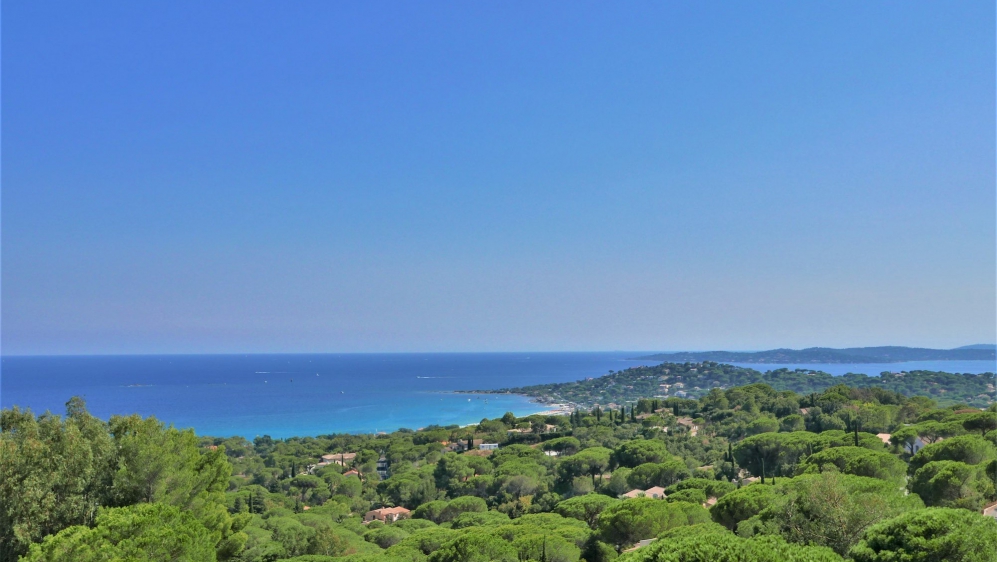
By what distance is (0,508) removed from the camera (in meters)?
8.87

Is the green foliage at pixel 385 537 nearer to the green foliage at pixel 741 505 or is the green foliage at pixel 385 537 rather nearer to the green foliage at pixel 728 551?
the green foliage at pixel 741 505

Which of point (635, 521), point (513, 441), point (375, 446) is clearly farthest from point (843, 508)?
point (375, 446)

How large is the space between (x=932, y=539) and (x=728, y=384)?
97227 mm

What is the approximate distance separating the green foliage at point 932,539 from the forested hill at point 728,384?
61.5 metres

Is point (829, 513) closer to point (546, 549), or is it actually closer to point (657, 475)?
point (546, 549)

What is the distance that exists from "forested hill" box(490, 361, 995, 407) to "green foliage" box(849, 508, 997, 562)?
61.5 meters

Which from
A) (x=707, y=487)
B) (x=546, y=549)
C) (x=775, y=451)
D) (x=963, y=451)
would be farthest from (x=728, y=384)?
(x=546, y=549)

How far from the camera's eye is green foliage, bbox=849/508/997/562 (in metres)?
6.98

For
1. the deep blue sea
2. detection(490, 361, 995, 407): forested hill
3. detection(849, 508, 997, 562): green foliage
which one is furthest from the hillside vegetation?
detection(490, 361, 995, 407): forested hill

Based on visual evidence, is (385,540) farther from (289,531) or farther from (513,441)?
(513,441)

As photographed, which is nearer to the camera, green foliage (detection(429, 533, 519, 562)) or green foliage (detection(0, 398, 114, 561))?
green foliage (detection(0, 398, 114, 561))

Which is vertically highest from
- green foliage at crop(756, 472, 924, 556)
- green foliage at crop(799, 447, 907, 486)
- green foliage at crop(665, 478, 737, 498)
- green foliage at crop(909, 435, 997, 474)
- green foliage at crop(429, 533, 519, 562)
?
green foliage at crop(756, 472, 924, 556)

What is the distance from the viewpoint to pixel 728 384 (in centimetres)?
9669

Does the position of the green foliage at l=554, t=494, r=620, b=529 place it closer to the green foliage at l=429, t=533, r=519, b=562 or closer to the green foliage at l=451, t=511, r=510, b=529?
the green foliage at l=451, t=511, r=510, b=529
